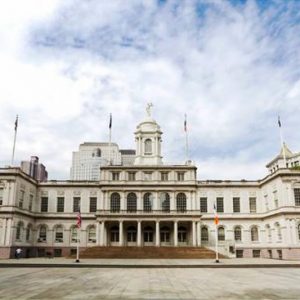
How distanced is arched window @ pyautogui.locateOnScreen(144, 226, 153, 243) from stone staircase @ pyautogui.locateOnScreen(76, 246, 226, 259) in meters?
7.72

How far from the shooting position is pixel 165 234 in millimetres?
54781

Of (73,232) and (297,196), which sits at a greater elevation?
(297,196)

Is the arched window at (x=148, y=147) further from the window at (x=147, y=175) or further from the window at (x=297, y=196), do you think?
the window at (x=297, y=196)

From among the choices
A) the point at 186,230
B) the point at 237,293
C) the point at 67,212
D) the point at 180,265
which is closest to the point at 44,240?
the point at 67,212

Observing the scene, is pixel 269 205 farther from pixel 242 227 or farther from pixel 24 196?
pixel 24 196

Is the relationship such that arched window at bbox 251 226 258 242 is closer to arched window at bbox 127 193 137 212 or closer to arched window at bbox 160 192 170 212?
arched window at bbox 160 192 170 212

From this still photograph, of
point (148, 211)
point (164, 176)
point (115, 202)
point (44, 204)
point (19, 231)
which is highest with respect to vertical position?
point (164, 176)

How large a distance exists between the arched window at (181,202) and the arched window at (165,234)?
3.88 metres

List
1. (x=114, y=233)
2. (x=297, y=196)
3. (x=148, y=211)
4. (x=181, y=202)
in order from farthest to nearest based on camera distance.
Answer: (x=114, y=233) → (x=181, y=202) → (x=148, y=211) → (x=297, y=196)

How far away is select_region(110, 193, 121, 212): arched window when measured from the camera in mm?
53897

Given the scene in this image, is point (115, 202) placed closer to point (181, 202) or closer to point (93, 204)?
point (93, 204)

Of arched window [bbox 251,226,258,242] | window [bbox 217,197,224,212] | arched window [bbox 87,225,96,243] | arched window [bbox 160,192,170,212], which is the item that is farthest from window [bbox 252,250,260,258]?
arched window [bbox 87,225,96,243]

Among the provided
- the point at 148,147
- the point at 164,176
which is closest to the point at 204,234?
the point at 164,176

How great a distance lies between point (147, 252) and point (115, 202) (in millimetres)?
11033
